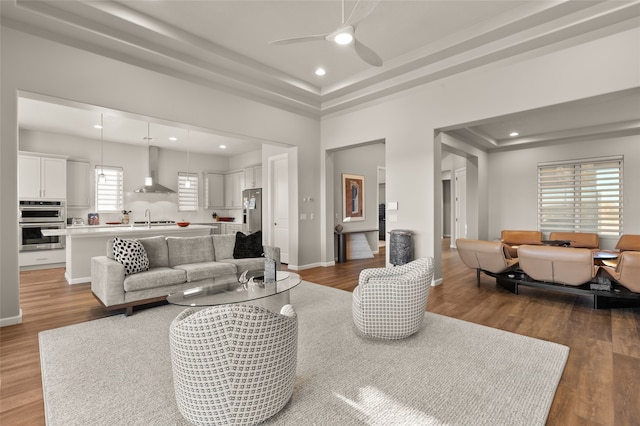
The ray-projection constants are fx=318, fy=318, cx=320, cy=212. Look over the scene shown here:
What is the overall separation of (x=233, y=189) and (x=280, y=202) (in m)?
3.62

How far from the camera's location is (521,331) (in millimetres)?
3250

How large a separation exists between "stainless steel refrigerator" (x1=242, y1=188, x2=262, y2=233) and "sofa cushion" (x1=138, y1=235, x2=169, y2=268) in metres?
3.94

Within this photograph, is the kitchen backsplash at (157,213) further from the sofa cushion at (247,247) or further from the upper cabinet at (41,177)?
the sofa cushion at (247,247)

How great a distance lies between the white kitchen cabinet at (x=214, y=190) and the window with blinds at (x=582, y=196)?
8.93 metres

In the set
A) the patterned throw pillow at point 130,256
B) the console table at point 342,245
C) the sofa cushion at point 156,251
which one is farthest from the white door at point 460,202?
the patterned throw pillow at point 130,256

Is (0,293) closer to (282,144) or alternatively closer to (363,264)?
(282,144)

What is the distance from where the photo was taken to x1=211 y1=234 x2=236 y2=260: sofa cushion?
5008 mm

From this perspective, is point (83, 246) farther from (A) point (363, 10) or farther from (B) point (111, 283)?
(A) point (363, 10)

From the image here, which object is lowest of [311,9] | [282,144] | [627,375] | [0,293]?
[627,375]

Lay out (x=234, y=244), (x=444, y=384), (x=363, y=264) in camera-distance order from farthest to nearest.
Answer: (x=363, y=264)
(x=234, y=244)
(x=444, y=384)

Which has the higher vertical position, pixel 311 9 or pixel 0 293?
pixel 311 9

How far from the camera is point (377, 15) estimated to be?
12.1 ft

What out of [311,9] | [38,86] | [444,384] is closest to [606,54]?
[311,9]

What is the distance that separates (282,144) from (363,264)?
123 inches
